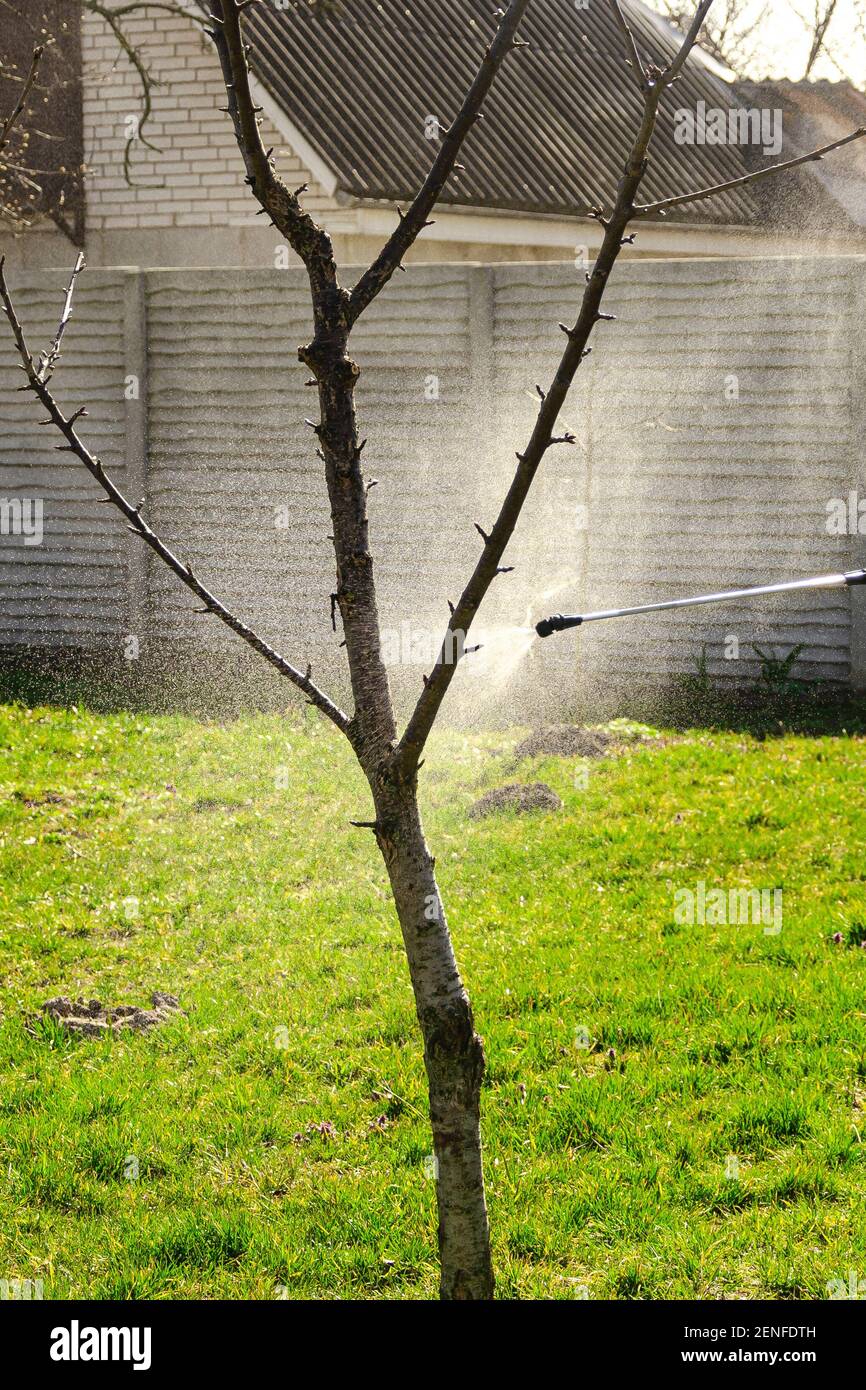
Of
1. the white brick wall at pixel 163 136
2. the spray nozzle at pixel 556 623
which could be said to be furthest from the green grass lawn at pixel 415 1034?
the white brick wall at pixel 163 136

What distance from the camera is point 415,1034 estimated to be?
13.4 ft

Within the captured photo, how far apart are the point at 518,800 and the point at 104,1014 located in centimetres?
233

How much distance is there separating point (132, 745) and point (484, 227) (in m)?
6.49

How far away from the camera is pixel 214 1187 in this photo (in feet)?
10.8

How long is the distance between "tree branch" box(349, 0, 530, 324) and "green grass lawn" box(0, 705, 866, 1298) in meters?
1.97

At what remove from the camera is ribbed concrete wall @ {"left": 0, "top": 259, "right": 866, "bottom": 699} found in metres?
7.95

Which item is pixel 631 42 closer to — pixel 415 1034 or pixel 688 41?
pixel 688 41

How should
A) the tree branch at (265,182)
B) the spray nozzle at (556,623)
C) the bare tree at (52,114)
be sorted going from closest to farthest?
1. the tree branch at (265,182)
2. the spray nozzle at (556,623)
3. the bare tree at (52,114)

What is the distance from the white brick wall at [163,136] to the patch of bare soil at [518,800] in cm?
759

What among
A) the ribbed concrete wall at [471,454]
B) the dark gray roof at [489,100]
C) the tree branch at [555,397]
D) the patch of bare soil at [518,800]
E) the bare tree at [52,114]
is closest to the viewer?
the tree branch at [555,397]

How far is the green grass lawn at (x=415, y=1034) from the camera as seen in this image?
3002 mm

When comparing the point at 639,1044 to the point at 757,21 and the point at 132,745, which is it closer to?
the point at 132,745

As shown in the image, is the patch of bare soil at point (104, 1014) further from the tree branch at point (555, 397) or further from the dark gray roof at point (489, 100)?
the dark gray roof at point (489, 100)

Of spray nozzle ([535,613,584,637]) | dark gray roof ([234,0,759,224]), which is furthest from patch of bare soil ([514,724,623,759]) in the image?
dark gray roof ([234,0,759,224])
